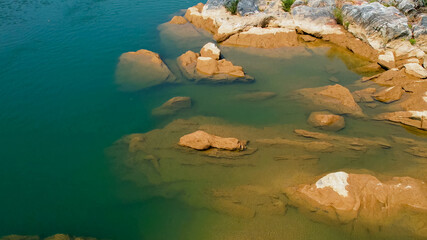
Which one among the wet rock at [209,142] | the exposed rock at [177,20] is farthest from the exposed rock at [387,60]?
the exposed rock at [177,20]

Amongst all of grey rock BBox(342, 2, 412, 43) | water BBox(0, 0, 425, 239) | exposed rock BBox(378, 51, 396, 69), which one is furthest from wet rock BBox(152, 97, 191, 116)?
grey rock BBox(342, 2, 412, 43)

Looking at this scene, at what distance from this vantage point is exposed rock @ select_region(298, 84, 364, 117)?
31.2 feet

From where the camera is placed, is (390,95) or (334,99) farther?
(390,95)

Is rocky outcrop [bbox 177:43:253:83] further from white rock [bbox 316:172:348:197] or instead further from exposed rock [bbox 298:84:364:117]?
white rock [bbox 316:172:348:197]

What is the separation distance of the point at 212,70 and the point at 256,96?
2416 mm

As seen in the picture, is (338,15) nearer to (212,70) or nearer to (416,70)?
(416,70)

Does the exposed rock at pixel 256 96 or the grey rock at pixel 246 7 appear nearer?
the exposed rock at pixel 256 96

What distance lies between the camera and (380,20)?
1345 centimetres

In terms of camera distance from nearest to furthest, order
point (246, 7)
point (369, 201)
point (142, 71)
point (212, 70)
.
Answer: point (369, 201), point (212, 70), point (142, 71), point (246, 7)

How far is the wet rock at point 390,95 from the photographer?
1007 cm

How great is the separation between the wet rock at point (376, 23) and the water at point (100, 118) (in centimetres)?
163

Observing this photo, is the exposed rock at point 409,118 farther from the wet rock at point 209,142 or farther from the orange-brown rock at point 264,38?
the orange-brown rock at point 264,38

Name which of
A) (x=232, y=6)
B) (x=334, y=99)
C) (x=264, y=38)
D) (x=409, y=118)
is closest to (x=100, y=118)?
(x=334, y=99)

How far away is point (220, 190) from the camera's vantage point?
22.6 ft
